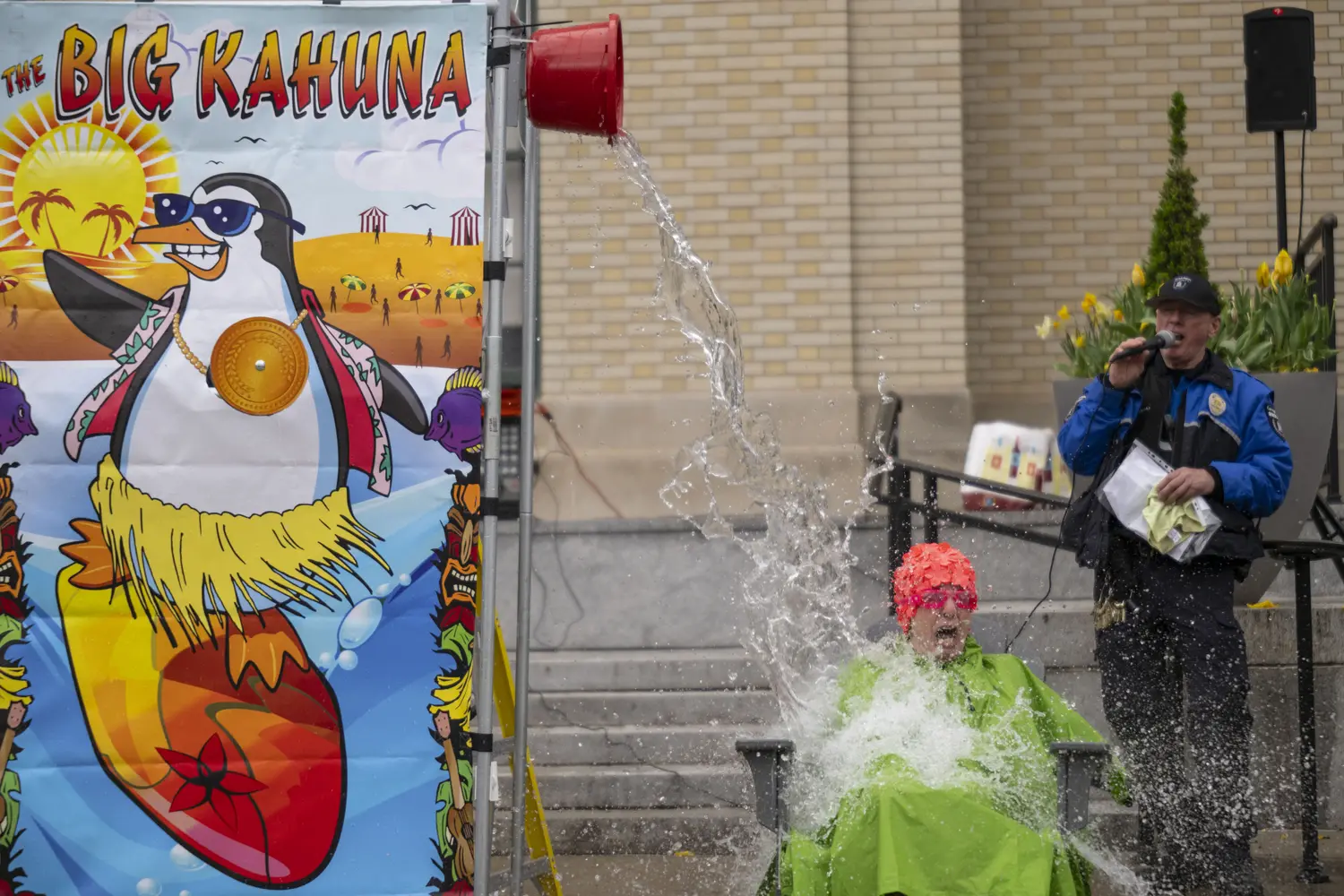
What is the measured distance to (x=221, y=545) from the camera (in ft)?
13.3

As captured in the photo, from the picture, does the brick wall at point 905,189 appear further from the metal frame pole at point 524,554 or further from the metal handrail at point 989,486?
the metal frame pole at point 524,554

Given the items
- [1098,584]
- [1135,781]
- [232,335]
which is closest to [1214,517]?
[1098,584]

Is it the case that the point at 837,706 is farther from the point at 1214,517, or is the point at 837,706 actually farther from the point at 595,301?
the point at 595,301

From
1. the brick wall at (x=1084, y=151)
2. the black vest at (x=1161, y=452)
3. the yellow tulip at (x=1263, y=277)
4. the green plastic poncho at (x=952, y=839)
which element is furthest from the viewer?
the brick wall at (x=1084, y=151)

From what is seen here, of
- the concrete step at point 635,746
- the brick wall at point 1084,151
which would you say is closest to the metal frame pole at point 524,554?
the concrete step at point 635,746

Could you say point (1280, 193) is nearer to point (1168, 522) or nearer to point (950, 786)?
point (1168, 522)

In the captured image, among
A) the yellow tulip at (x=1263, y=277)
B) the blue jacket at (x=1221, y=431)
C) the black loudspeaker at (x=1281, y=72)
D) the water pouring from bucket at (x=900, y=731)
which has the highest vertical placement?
the black loudspeaker at (x=1281, y=72)

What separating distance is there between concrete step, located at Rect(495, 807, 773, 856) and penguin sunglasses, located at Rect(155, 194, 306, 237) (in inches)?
111

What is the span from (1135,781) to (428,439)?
8.86ft

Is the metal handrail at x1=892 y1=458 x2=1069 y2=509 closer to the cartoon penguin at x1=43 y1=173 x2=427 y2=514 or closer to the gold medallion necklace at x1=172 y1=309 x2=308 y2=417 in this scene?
the cartoon penguin at x1=43 y1=173 x2=427 y2=514

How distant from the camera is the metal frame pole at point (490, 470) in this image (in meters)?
4.07

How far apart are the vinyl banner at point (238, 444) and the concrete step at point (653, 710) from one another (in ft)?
9.10

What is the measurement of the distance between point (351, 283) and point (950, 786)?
78.7 inches

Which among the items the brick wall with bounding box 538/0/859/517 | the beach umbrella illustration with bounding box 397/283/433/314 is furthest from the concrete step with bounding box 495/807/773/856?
the brick wall with bounding box 538/0/859/517
